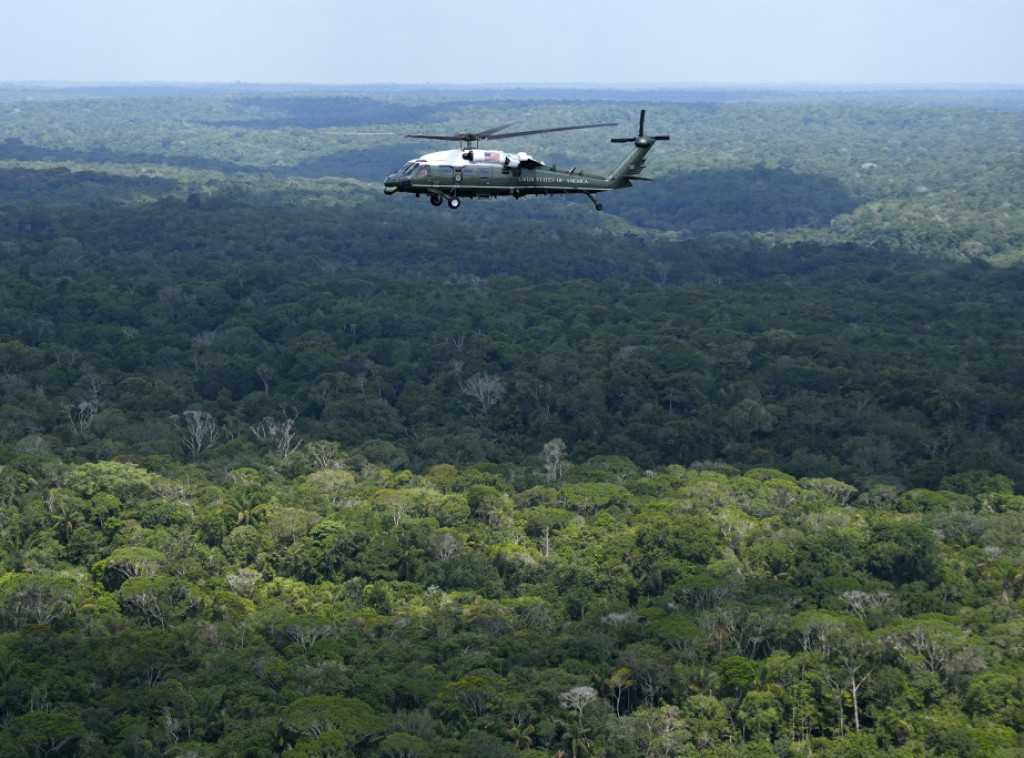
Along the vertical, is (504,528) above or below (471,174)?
below

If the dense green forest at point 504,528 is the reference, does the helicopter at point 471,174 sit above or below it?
above

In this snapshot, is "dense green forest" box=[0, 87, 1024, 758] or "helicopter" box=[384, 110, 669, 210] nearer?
"helicopter" box=[384, 110, 669, 210]

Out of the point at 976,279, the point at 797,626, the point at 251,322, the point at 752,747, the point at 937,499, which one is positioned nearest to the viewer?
the point at 752,747

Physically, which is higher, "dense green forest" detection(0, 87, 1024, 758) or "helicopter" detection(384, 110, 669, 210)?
"helicopter" detection(384, 110, 669, 210)

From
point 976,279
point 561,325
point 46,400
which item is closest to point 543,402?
point 561,325

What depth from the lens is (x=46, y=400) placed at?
11044 centimetres

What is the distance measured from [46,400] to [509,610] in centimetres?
6161

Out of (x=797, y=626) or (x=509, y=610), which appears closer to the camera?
(x=797, y=626)

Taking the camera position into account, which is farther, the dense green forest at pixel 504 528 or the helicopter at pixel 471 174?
the dense green forest at pixel 504 528

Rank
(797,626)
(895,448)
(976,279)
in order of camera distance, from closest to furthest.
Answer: (797,626) → (895,448) → (976,279)

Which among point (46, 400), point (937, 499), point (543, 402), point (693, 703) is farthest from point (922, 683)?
point (46, 400)

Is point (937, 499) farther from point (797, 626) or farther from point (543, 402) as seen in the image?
point (543, 402)

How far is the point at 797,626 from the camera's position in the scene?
6284cm

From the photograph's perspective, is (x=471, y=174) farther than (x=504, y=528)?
No
